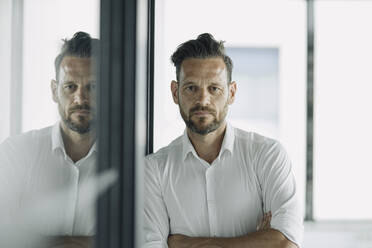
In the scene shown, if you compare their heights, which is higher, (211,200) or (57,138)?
(57,138)

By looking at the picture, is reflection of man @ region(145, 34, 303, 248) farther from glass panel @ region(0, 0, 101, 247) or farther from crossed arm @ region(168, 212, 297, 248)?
glass panel @ region(0, 0, 101, 247)

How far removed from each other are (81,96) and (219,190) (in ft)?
2.74

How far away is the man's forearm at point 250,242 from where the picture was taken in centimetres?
111

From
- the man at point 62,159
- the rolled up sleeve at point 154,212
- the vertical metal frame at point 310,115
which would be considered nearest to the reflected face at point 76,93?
the man at point 62,159

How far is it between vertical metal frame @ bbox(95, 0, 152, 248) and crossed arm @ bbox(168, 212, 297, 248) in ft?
1.89

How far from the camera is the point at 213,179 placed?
1.25 metres

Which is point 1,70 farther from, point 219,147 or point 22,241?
point 219,147

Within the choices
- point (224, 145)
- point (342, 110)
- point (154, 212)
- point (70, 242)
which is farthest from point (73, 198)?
point (342, 110)

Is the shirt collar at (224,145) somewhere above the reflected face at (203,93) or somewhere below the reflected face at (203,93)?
below

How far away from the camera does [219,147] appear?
132cm

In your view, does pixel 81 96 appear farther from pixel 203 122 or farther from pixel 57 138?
pixel 203 122

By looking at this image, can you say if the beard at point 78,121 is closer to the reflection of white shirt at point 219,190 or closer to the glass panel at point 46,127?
the glass panel at point 46,127

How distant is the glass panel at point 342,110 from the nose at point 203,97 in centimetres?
127

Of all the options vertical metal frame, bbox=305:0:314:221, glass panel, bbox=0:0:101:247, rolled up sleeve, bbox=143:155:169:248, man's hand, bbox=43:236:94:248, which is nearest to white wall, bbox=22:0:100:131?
glass panel, bbox=0:0:101:247
